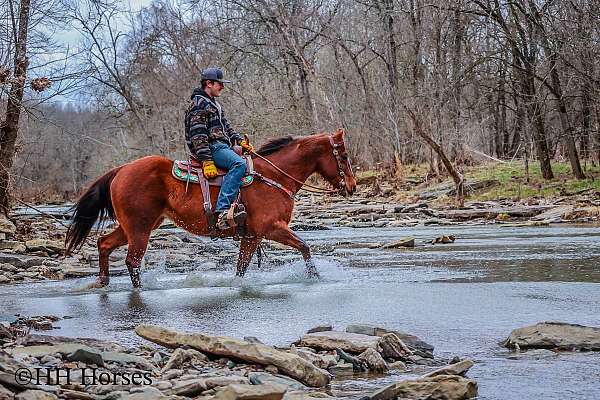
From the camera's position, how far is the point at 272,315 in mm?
8133

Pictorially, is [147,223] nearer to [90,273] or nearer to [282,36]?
[90,273]

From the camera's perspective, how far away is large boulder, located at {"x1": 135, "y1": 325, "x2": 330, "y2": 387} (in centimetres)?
514

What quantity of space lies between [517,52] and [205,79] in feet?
64.2

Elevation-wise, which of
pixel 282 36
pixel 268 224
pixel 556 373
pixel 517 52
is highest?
pixel 282 36

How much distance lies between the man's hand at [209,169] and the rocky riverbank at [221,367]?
4.65 meters

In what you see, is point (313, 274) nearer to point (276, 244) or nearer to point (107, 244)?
point (107, 244)

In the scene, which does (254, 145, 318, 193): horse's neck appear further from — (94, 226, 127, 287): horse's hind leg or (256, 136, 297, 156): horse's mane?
(94, 226, 127, 287): horse's hind leg

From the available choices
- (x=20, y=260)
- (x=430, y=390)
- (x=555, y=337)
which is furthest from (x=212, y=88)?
(x=430, y=390)

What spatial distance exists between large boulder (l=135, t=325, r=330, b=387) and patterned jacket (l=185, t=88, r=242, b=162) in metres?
5.13

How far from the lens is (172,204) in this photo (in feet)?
36.9

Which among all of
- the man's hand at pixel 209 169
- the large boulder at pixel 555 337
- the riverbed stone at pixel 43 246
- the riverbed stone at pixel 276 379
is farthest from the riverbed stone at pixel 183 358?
the riverbed stone at pixel 43 246

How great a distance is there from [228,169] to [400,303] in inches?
139

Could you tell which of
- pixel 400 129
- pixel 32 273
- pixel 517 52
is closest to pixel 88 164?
pixel 400 129

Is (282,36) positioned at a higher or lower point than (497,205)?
higher
